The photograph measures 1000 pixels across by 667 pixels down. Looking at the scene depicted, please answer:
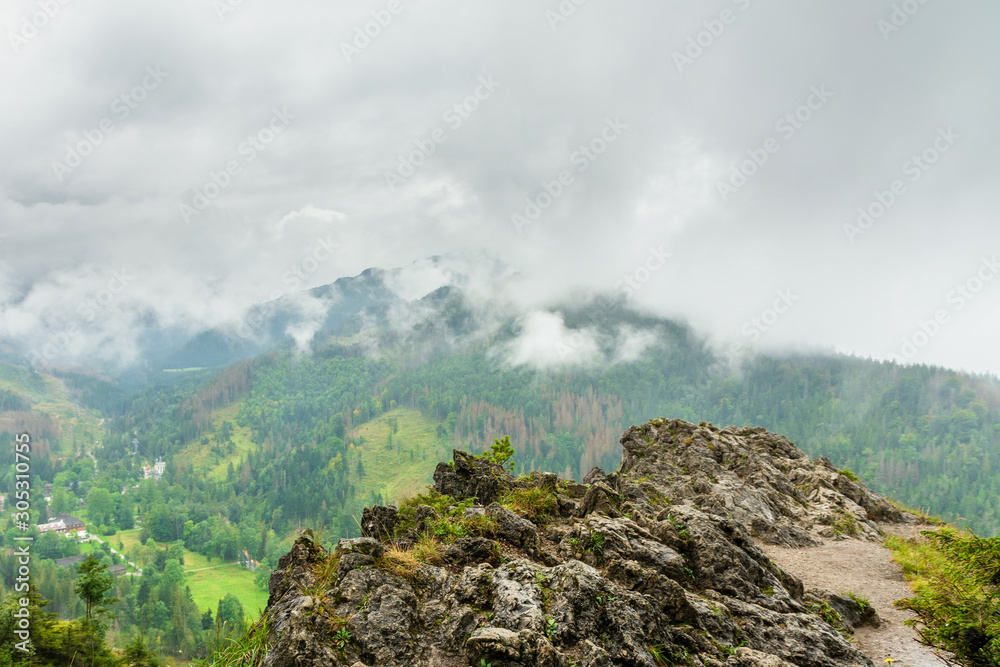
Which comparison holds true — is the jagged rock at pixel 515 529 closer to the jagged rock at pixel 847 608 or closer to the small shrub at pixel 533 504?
the small shrub at pixel 533 504

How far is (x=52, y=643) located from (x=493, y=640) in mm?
33999

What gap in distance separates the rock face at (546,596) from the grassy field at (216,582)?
157 m

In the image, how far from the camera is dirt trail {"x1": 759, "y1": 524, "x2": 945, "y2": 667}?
38.4 feet

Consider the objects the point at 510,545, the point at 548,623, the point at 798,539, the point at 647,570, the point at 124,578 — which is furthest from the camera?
the point at 124,578

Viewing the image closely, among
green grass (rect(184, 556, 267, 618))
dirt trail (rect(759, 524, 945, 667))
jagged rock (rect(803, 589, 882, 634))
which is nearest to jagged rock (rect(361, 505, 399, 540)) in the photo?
jagged rock (rect(803, 589, 882, 634))

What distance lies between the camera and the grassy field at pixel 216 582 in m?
152

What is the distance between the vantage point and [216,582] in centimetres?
16775

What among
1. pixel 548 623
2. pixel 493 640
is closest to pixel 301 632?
pixel 493 640

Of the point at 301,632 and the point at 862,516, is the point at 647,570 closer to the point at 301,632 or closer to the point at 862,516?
the point at 301,632

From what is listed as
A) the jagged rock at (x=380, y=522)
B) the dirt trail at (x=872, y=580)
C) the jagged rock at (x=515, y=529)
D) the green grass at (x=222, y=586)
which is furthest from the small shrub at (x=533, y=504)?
the green grass at (x=222, y=586)

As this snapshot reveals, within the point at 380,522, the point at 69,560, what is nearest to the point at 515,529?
the point at 380,522

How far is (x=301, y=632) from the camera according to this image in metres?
8.55

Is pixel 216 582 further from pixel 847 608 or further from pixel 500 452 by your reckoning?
pixel 847 608

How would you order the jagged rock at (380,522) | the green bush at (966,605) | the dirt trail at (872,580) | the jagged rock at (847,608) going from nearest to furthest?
the green bush at (966,605) < the dirt trail at (872,580) < the jagged rock at (847,608) < the jagged rock at (380,522)
